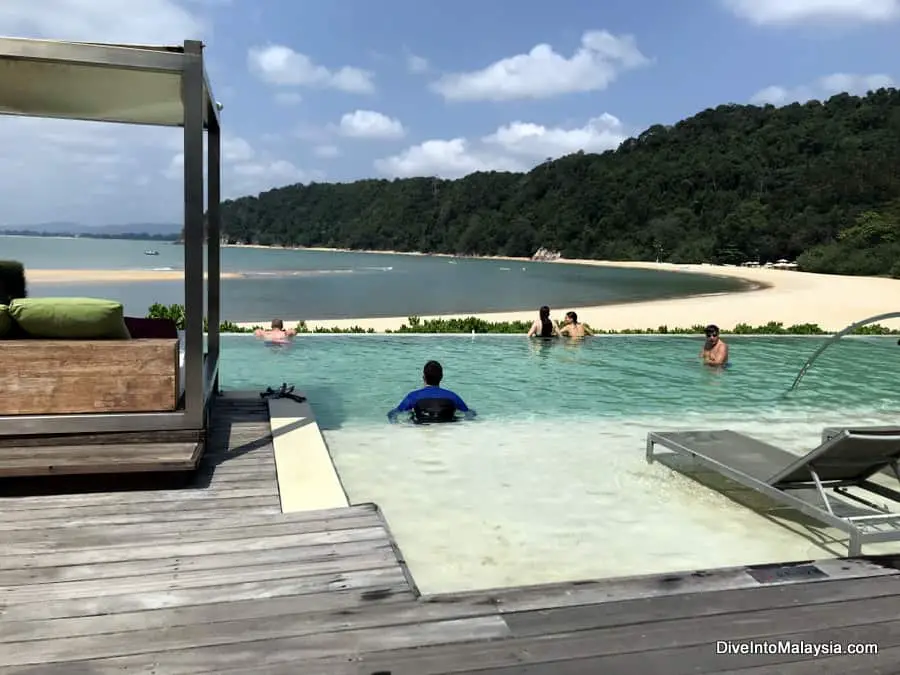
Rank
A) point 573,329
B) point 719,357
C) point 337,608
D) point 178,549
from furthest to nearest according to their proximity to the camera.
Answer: point 573,329 < point 719,357 < point 178,549 < point 337,608

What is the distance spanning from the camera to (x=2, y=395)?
4211 millimetres

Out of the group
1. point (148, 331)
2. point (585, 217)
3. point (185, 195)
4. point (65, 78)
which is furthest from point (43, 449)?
point (585, 217)

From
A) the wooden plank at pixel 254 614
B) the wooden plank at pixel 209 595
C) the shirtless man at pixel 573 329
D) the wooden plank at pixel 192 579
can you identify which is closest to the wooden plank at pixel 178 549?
the wooden plank at pixel 192 579

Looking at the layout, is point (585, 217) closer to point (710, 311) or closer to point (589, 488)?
point (710, 311)

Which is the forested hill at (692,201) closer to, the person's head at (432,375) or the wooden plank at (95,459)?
the person's head at (432,375)

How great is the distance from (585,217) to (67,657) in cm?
10759

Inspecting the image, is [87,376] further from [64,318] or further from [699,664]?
[699,664]

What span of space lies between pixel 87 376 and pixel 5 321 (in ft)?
1.96

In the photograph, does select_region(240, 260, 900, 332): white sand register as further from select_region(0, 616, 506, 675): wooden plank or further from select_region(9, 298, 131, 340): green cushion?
select_region(0, 616, 506, 675): wooden plank

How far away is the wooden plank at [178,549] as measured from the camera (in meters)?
3.16

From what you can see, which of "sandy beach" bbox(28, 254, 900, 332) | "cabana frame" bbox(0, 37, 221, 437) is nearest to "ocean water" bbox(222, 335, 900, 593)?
"cabana frame" bbox(0, 37, 221, 437)

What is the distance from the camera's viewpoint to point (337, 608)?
280 cm

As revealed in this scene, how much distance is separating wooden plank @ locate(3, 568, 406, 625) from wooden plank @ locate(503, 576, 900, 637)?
0.60 m

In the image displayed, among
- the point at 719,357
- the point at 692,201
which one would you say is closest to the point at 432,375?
the point at 719,357
